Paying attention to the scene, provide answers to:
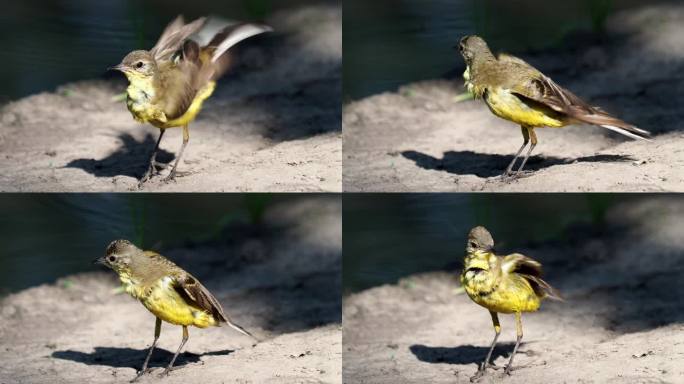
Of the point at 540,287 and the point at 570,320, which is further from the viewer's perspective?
the point at 570,320

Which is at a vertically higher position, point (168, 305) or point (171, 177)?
point (171, 177)

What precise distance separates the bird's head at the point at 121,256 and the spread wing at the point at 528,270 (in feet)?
7.09

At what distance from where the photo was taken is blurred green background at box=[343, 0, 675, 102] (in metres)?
10.9

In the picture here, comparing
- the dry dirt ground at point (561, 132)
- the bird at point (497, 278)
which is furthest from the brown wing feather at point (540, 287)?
the dry dirt ground at point (561, 132)

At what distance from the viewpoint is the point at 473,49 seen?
373 inches

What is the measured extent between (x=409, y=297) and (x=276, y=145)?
1408 mm

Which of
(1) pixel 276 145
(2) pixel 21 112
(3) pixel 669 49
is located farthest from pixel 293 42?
(3) pixel 669 49

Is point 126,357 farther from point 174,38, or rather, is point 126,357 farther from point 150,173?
point 174,38

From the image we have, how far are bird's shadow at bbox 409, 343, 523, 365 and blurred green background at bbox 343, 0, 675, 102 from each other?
6.86 feet

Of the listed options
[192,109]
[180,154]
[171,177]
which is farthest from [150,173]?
[192,109]

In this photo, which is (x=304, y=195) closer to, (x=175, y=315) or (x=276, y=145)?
(x=276, y=145)

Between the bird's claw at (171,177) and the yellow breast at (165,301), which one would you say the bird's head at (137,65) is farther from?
the yellow breast at (165,301)

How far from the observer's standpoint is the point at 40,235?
1080 centimetres

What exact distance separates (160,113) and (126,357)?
164cm
